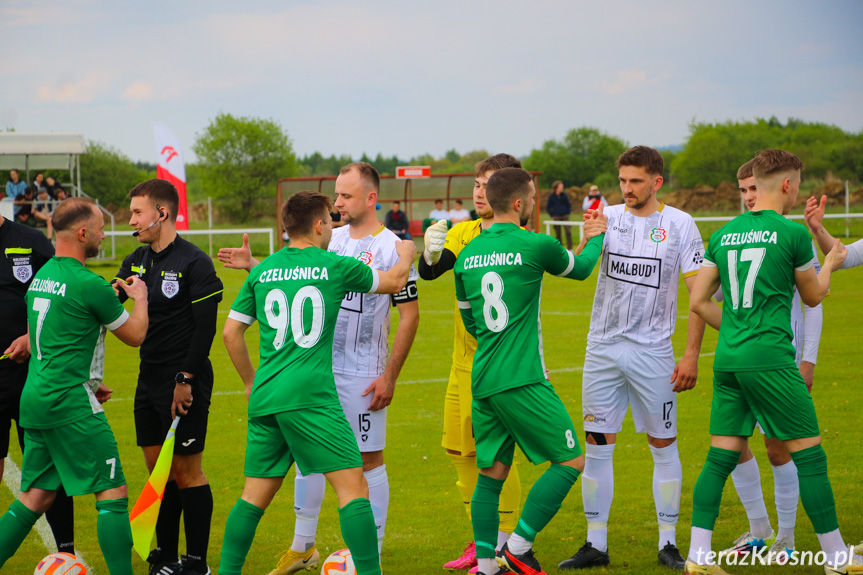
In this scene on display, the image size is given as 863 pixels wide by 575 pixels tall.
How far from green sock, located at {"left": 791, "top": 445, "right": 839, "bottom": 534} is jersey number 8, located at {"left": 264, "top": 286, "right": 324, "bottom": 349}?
277 cm

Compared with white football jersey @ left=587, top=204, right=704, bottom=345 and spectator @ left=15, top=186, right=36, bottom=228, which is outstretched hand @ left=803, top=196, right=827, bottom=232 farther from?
spectator @ left=15, top=186, right=36, bottom=228

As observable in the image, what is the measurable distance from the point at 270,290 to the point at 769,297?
8.97 feet

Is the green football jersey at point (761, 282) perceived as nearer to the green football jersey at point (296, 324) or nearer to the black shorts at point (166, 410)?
the green football jersey at point (296, 324)

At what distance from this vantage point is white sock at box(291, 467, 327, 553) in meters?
5.21

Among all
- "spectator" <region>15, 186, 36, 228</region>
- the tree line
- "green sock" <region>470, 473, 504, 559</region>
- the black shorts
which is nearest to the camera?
"green sock" <region>470, 473, 504, 559</region>

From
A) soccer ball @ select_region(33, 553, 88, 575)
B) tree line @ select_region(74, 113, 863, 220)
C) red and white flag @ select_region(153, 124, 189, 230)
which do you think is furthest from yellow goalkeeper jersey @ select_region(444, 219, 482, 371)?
tree line @ select_region(74, 113, 863, 220)

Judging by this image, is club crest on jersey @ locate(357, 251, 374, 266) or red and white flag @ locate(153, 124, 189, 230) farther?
red and white flag @ locate(153, 124, 189, 230)

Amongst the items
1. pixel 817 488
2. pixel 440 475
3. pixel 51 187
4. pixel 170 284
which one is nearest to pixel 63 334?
pixel 170 284

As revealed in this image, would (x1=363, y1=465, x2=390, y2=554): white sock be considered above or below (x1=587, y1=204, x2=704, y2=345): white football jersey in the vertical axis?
below

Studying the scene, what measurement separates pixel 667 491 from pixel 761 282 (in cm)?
156

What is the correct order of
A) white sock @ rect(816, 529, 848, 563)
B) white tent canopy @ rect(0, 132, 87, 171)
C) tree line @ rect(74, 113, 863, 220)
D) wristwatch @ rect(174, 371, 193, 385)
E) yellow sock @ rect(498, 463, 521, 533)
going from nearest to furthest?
white sock @ rect(816, 529, 848, 563) → wristwatch @ rect(174, 371, 193, 385) → yellow sock @ rect(498, 463, 521, 533) → white tent canopy @ rect(0, 132, 87, 171) → tree line @ rect(74, 113, 863, 220)

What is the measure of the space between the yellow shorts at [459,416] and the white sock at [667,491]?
118 cm

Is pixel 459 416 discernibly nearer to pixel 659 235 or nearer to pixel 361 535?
pixel 361 535

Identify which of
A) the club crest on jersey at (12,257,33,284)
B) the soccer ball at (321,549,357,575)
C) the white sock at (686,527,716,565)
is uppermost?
the club crest on jersey at (12,257,33,284)
